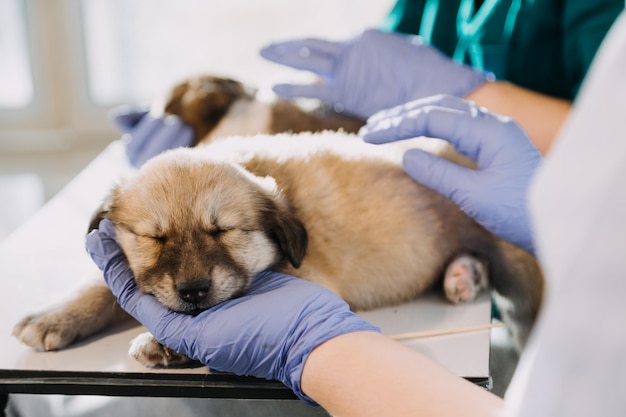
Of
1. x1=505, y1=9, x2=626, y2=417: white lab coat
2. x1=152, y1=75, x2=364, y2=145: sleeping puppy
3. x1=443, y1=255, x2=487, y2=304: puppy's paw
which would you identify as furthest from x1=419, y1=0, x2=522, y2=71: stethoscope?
x1=505, y1=9, x2=626, y2=417: white lab coat

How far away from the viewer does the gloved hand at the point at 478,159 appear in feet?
4.94

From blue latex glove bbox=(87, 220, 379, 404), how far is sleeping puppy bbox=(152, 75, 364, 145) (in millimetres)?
1079

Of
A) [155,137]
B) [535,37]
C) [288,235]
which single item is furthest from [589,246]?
[155,137]

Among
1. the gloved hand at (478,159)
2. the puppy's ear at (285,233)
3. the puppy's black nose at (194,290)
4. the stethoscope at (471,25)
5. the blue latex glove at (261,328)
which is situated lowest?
the blue latex glove at (261,328)

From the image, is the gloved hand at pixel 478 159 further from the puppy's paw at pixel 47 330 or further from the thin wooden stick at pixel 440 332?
the puppy's paw at pixel 47 330

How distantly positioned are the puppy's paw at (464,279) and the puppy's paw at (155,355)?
0.61 metres

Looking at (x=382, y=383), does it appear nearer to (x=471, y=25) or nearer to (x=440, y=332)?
(x=440, y=332)

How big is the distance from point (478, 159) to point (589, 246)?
105 centimetres

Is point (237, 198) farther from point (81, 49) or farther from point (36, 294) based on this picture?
point (81, 49)

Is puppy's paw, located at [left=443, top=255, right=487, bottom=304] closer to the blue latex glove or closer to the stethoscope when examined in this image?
the blue latex glove

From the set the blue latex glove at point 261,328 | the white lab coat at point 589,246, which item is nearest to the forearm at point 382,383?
the blue latex glove at point 261,328

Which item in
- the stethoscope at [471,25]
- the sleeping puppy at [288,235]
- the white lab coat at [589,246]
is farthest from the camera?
the stethoscope at [471,25]

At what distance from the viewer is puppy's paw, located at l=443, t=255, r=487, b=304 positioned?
5.08ft

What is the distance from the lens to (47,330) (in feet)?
4.34
